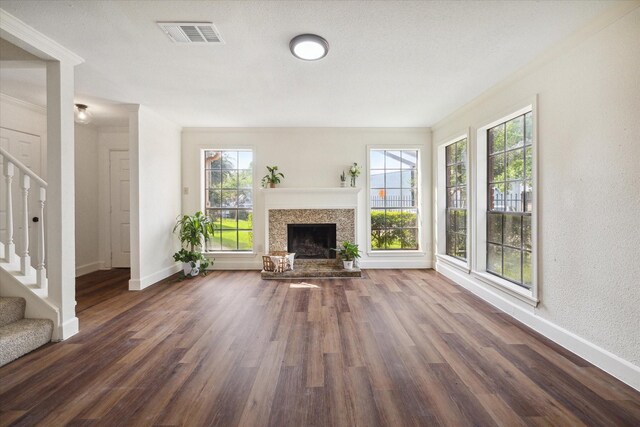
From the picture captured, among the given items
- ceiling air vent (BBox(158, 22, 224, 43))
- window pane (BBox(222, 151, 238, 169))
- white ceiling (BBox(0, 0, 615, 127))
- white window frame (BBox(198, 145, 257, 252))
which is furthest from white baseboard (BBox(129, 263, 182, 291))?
ceiling air vent (BBox(158, 22, 224, 43))

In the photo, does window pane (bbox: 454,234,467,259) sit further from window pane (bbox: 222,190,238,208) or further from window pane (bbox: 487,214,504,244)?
window pane (bbox: 222,190,238,208)

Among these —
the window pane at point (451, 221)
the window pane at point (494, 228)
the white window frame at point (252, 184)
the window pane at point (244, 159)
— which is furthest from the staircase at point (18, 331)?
the window pane at point (451, 221)

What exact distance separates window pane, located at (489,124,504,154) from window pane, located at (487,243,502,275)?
1190 millimetres

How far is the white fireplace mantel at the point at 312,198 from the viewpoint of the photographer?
4.91 m

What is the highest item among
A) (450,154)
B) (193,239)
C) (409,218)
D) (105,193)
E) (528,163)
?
(450,154)

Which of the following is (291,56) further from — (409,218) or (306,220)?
(409,218)

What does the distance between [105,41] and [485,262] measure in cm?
460

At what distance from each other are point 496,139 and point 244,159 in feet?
12.9

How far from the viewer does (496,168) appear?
3.46 m

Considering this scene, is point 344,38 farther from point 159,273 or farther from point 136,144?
point 159,273

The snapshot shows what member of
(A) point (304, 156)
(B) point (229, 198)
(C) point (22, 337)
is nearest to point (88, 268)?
(B) point (229, 198)

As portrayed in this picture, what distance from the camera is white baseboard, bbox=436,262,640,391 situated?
72.4 inches

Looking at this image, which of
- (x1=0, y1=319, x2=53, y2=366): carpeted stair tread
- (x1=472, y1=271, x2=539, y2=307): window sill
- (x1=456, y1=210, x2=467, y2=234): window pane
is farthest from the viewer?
(x1=456, y1=210, x2=467, y2=234): window pane

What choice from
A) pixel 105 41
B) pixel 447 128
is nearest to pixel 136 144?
pixel 105 41
